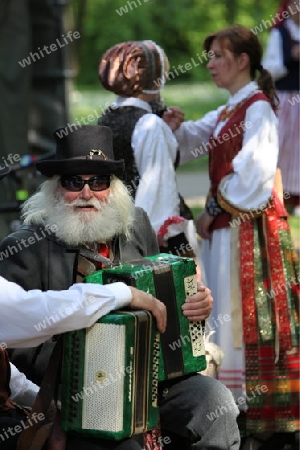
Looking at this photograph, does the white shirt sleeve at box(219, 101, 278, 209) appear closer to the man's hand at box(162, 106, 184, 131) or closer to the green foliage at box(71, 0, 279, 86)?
the man's hand at box(162, 106, 184, 131)

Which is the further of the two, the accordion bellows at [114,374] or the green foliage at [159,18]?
the green foliage at [159,18]

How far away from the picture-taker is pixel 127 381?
4059mm

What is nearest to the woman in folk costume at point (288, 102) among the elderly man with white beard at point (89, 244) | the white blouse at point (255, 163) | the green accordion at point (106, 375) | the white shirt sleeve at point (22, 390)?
the white blouse at point (255, 163)

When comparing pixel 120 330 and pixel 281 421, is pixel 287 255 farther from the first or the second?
pixel 120 330

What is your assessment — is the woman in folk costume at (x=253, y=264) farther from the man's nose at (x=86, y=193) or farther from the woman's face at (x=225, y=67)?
the man's nose at (x=86, y=193)

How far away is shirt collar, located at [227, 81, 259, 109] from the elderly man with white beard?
4.86 ft

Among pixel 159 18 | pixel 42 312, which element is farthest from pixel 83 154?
pixel 159 18

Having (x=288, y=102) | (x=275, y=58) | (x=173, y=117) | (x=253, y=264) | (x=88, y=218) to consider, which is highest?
(x=88, y=218)

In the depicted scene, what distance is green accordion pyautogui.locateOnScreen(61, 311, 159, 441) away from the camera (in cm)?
402

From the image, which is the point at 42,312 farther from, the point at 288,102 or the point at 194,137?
the point at 288,102

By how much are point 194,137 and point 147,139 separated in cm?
70

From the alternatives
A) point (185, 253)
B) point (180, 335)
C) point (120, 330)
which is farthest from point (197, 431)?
point (185, 253)

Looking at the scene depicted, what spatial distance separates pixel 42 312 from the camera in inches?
156

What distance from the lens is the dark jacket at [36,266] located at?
456cm
